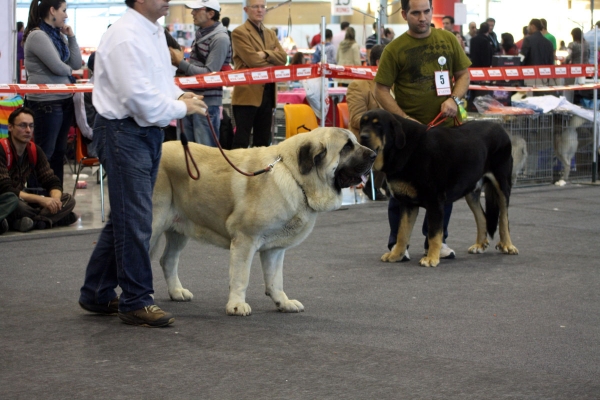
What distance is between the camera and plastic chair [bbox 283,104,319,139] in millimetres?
10141

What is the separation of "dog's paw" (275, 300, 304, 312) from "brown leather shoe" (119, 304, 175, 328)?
676mm

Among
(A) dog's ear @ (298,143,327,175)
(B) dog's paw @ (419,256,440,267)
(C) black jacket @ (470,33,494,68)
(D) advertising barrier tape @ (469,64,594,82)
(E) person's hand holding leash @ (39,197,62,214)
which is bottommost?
(B) dog's paw @ (419,256,440,267)

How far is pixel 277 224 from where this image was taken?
4.54 metres

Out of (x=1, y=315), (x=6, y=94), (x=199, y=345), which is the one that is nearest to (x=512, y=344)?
(x=199, y=345)

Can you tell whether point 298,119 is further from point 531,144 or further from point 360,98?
point 531,144

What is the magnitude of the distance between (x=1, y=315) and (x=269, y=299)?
1.52 metres

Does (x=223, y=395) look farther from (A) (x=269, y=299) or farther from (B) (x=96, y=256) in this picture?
(A) (x=269, y=299)

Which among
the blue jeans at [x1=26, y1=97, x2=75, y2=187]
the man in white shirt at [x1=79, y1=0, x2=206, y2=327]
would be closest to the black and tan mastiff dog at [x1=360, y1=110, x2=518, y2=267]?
the man in white shirt at [x1=79, y1=0, x2=206, y2=327]

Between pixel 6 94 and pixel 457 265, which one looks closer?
pixel 457 265

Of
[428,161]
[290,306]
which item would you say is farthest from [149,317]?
[428,161]

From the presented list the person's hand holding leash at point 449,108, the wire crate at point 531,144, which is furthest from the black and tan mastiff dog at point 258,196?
the wire crate at point 531,144

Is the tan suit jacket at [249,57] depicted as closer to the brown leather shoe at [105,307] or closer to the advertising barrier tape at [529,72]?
the advertising barrier tape at [529,72]

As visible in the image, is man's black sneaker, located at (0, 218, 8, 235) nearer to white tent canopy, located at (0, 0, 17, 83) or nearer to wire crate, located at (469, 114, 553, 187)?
white tent canopy, located at (0, 0, 17, 83)

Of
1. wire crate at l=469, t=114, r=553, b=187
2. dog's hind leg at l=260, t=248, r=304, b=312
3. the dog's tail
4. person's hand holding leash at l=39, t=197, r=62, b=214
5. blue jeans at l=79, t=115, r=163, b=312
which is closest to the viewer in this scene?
blue jeans at l=79, t=115, r=163, b=312
